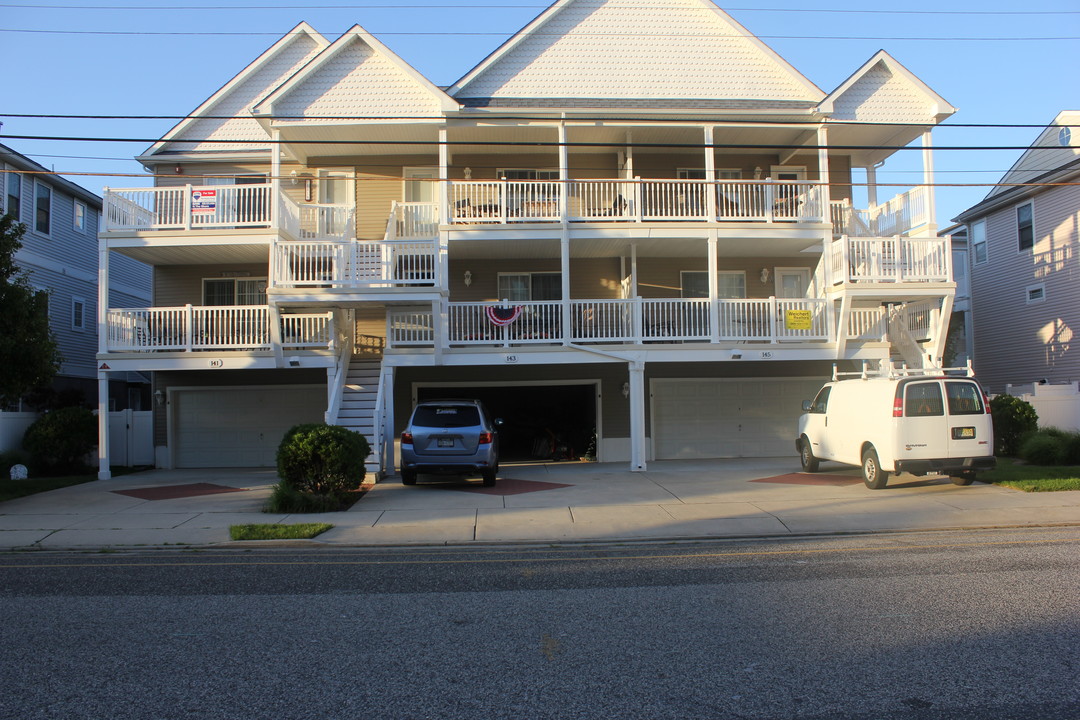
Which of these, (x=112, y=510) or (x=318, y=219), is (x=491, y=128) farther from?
(x=112, y=510)

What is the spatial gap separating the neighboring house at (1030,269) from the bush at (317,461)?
2055 centimetres

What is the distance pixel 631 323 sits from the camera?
18.2m

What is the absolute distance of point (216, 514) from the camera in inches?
495

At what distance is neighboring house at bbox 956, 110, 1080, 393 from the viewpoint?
2330cm

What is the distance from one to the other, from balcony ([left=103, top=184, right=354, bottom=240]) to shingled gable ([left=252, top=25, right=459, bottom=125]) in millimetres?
1868

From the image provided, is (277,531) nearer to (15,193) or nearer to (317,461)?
(317,461)

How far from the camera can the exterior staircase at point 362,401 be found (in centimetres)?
1645

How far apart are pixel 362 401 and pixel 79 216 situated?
14925 mm

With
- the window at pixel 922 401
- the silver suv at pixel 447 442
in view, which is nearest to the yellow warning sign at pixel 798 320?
the window at pixel 922 401

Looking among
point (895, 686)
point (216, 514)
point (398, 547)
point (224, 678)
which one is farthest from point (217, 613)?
point (216, 514)

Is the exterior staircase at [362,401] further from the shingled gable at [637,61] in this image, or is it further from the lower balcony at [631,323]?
the shingled gable at [637,61]

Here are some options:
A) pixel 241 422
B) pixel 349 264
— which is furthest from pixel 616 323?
pixel 241 422

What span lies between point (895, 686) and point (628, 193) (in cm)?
1579

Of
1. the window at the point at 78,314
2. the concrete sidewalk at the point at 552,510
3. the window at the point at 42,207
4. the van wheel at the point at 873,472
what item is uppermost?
the window at the point at 42,207
